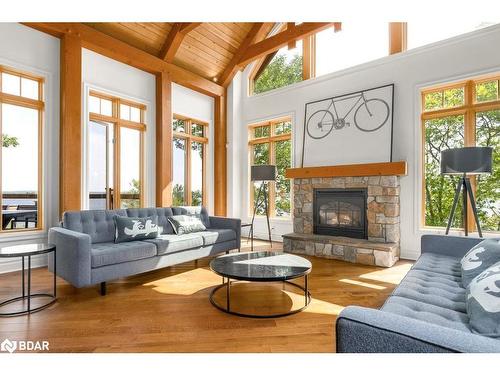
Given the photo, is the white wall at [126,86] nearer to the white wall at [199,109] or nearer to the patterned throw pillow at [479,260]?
the white wall at [199,109]

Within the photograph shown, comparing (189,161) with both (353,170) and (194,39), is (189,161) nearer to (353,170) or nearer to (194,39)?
(194,39)

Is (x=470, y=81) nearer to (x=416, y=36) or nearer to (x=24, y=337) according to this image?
(x=416, y=36)

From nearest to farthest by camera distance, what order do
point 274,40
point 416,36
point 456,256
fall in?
point 456,256, point 416,36, point 274,40

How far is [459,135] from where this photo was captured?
164 inches

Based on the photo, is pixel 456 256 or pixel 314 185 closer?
pixel 456 256

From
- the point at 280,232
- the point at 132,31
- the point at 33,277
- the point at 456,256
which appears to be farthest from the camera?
the point at 280,232

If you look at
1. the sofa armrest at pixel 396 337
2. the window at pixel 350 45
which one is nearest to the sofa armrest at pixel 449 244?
the sofa armrest at pixel 396 337

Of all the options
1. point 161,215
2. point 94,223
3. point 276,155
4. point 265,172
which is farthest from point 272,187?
point 94,223

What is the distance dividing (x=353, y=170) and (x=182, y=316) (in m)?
3.41

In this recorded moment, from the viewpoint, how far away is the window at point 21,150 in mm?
3734

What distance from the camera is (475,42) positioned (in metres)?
3.88

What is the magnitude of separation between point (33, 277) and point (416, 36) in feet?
20.9
